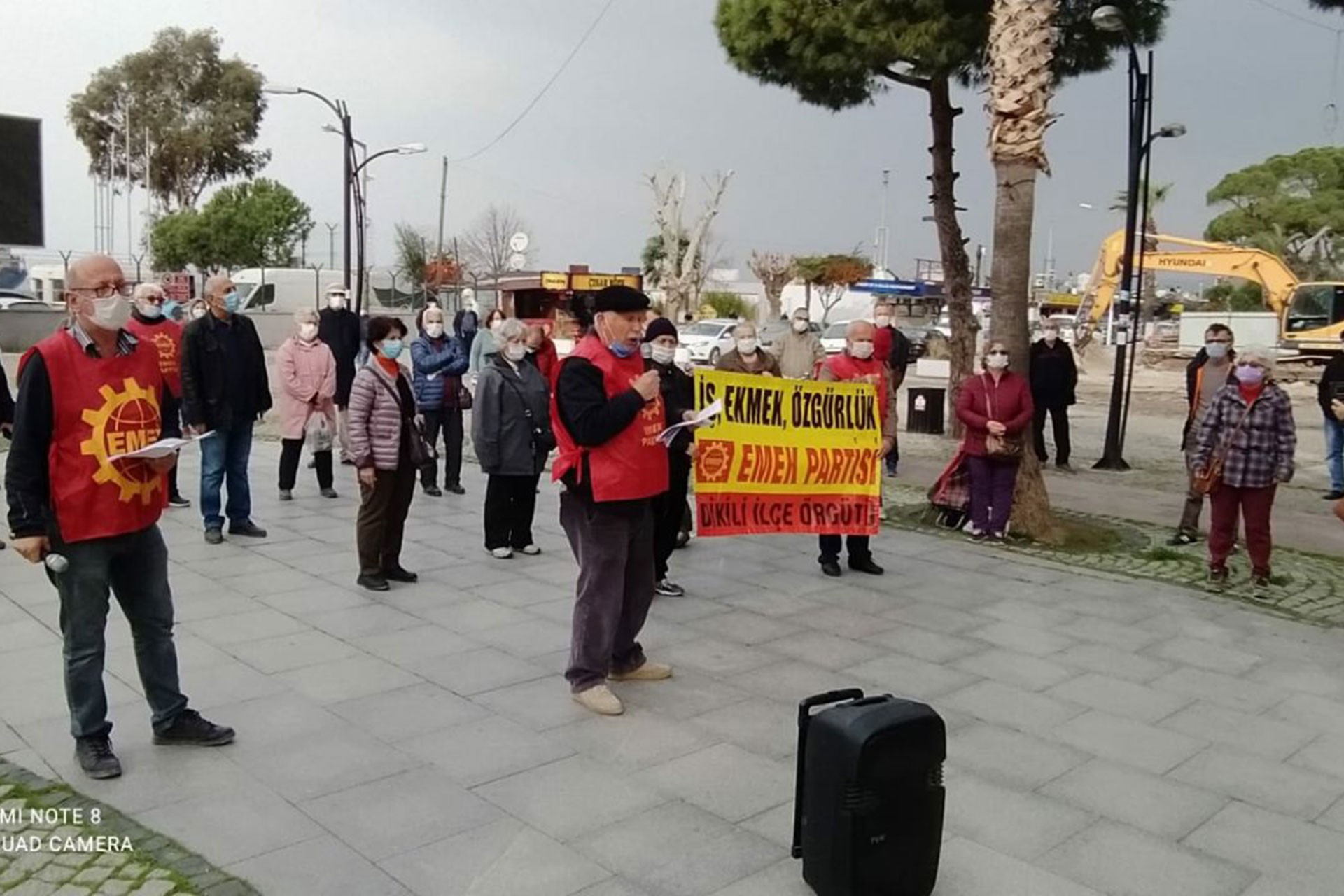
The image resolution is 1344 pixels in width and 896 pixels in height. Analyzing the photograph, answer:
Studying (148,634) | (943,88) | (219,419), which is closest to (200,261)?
(943,88)

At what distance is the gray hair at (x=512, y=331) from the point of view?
324 inches

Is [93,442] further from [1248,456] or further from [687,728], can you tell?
[1248,456]

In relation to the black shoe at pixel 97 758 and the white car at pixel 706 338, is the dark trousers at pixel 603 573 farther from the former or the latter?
the white car at pixel 706 338

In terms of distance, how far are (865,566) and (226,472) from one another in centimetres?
466

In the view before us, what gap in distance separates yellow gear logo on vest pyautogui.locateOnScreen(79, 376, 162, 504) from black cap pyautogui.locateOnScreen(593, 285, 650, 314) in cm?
181

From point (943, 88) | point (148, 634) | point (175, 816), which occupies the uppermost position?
point (943, 88)

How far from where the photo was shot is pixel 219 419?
8016 millimetres

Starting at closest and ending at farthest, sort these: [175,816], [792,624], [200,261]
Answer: [175,816] → [792,624] → [200,261]

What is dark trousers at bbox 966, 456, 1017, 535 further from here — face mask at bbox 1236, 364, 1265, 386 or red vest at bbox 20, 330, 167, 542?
red vest at bbox 20, 330, 167, 542

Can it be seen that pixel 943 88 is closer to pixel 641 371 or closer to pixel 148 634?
pixel 641 371

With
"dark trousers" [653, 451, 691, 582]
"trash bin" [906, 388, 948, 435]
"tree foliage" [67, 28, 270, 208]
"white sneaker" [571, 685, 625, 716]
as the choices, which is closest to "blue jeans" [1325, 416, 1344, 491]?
"trash bin" [906, 388, 948, 435]

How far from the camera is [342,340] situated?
11.5 meters

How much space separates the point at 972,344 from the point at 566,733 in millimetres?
11150

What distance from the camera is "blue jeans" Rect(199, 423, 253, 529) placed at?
811 cm
